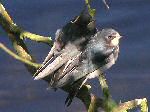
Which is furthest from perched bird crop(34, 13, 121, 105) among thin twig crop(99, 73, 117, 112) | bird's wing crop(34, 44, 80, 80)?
thin twig crop(99, 73, 117, 112)

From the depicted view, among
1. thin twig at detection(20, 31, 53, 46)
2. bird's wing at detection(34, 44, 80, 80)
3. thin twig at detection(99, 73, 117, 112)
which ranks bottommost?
thin twig at detection(99, 73, 117, 112)

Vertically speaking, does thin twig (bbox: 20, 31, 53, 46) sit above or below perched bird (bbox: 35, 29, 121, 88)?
above

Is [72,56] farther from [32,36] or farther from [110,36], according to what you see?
[110,36]

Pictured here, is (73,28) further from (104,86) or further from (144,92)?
(144,92)

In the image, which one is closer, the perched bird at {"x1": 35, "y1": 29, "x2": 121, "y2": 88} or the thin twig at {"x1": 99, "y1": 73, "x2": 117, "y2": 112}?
the thin twig at {"x1": 99, "y1": 73, "x2": 117, "y2": 112}

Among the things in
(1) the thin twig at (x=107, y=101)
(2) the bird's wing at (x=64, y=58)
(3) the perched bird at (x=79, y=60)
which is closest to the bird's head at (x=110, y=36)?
(3) the perched bird at (x=79, y=60)

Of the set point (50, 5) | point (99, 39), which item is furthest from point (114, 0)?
point (99, 39)

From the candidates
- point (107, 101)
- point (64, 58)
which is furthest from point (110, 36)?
point (107, 101)

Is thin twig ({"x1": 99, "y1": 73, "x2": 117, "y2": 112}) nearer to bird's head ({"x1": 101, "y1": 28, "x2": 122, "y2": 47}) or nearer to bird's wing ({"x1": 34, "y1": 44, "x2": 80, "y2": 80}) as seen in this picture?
bird's wing ({"x1": 34, "y1": 44, "x2": 80, "y2": 80})
